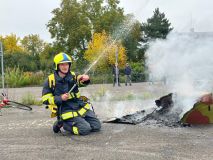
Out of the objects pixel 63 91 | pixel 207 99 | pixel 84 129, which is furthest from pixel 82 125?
pixel 207 99

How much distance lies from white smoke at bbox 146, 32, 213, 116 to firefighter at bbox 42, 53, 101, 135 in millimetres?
2249

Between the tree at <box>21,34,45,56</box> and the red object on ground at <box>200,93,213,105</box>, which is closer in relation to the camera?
the red object on ground at <box>200,93,213,105</box>

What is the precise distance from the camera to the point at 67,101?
286 inches

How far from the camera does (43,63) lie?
4306cm

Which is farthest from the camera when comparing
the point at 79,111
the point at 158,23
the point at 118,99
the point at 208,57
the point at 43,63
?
the point at 43,63

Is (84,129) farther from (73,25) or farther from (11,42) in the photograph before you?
(11,42)

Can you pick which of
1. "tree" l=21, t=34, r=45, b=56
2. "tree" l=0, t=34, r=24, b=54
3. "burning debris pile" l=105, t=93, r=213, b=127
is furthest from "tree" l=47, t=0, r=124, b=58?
"burning debris pile" l=105, t=93, r=213, b=127

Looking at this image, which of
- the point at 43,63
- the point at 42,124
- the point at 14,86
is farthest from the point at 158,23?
the point at 43,63

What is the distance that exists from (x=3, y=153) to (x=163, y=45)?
509 cm

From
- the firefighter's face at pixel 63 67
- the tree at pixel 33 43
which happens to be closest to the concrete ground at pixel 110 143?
the firefighter's face at pixel 63 67

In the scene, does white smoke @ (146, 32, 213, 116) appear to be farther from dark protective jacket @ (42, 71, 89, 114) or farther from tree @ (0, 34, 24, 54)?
tree @ (0, 34, 24, 54)

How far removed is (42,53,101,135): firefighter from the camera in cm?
704

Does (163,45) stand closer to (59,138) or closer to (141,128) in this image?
(141,128)

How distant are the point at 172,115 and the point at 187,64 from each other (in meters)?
1.30
